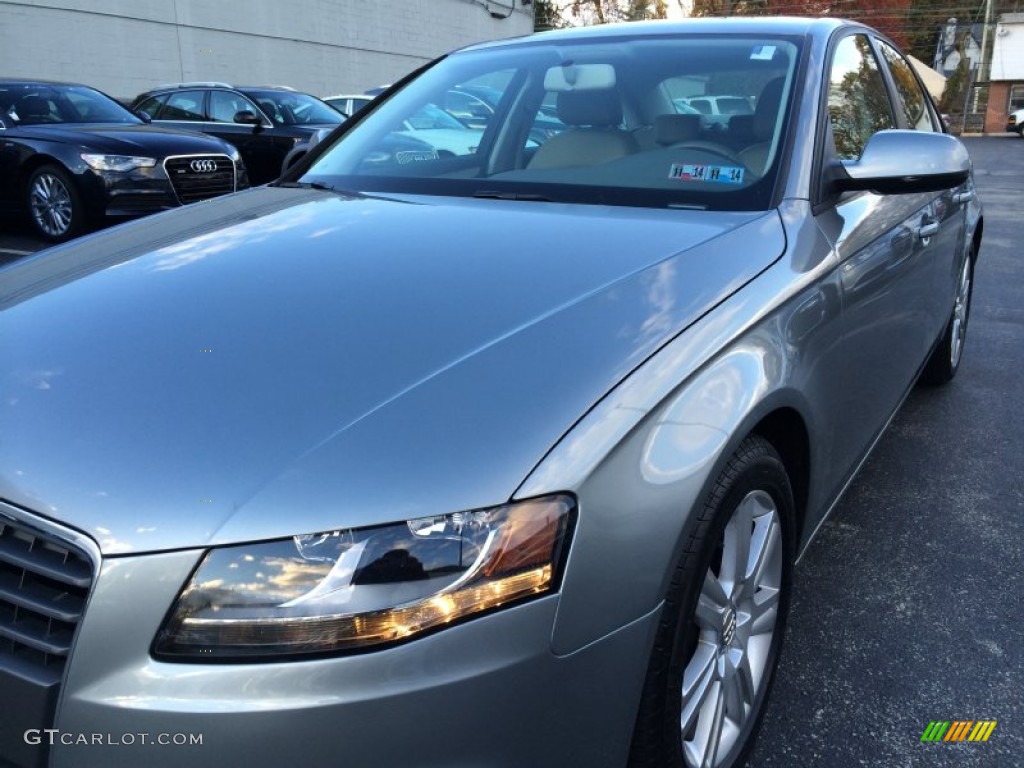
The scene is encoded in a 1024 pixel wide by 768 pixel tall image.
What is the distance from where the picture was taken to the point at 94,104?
28.4 ft

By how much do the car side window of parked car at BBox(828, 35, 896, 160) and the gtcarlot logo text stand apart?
2.20 meters

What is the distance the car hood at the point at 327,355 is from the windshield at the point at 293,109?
9387 mm

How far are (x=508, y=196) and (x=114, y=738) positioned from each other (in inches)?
65.8

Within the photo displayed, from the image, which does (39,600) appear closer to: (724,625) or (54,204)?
(724,625)

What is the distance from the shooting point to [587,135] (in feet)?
8.83

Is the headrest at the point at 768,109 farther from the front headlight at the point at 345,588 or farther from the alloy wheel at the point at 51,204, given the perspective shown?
the alloy wheel at the point at 51,204

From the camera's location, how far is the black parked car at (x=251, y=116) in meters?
10.8

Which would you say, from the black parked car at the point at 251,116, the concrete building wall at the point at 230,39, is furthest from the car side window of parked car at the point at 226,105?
the concrete building wall at the point at 230,39

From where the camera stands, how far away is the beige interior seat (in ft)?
8.51

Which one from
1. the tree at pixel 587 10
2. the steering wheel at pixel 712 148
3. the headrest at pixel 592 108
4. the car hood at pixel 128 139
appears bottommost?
the car hood at pixel 128 139

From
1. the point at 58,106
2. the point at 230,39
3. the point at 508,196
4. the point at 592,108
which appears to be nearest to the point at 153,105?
the point at 58,106

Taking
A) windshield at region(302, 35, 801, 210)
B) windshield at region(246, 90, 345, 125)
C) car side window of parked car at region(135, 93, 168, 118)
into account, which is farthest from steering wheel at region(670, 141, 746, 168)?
car side window of parked car at region(135, 93, 168, 118)

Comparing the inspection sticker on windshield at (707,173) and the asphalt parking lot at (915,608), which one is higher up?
the inspection sticker on windshield at (707,173)

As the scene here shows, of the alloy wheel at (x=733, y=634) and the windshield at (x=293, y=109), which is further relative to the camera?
the windshield at (x=293, y=109)
